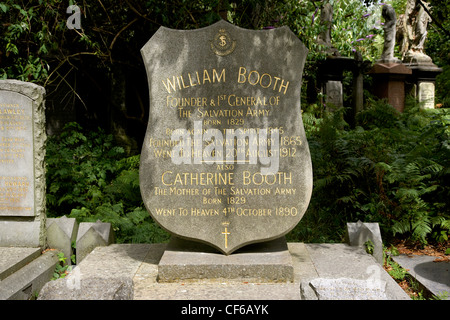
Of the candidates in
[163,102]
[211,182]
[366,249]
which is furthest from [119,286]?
[366,249]

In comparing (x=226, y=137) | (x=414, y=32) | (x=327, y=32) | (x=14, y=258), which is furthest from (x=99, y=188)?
(x=414, y=32)

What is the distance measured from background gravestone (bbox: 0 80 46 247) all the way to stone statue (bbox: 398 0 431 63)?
1011 cm

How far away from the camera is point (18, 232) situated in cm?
511

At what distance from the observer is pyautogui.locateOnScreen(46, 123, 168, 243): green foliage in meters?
6.39

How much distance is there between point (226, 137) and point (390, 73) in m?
8.07

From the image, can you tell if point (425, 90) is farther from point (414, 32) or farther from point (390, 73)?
point (414, 32)

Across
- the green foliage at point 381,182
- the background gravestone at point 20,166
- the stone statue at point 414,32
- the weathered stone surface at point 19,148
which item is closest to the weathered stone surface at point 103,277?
the background gravestone at point 20,166

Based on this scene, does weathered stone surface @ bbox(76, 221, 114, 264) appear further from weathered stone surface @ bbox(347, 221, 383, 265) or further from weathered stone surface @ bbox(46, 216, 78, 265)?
weathered stone surface @ bbox(347, 221, 383, 265)

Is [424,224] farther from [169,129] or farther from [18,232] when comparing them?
[18,232]

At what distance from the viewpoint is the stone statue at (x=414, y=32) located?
1220 centimetres

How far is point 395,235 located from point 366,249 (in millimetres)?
1153

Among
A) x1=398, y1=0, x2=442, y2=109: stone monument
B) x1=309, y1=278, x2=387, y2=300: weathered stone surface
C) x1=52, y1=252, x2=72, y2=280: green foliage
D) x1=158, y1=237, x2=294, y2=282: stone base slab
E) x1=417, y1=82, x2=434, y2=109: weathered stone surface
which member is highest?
x1=398, y1=0, x2=442, y2=109: stone monument

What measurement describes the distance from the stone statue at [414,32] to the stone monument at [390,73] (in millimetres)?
1001

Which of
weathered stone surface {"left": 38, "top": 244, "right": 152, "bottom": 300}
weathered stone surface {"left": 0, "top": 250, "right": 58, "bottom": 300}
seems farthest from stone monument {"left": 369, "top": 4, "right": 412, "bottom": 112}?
weathered stone surface {"left": 0, "top": 250, "right": 58, "bottom": 300}
